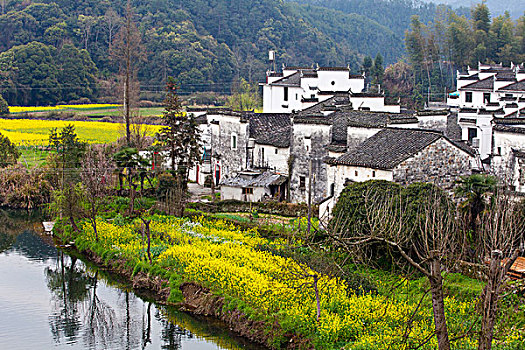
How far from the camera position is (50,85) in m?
71.9

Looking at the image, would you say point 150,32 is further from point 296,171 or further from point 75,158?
point 296,171

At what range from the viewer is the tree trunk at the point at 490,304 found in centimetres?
1159

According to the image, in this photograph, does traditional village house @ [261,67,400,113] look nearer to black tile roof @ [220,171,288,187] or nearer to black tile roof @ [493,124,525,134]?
black tile roof @ [220,171,288,187]

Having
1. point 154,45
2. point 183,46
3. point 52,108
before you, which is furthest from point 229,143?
point 183,46

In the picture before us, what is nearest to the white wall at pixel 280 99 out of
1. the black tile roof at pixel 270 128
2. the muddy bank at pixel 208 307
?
the black tile roof at pixel 270 128

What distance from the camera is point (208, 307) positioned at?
2152 cm

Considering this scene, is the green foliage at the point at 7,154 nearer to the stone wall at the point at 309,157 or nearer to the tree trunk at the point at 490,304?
the stone wall at the point at 309,157

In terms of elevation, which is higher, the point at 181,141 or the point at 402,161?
the point at 181,141

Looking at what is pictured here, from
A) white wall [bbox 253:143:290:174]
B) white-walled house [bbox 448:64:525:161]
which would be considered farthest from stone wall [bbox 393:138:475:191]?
white wall [bbox 253:143:290:174]

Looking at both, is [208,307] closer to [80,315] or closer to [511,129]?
[80,315]

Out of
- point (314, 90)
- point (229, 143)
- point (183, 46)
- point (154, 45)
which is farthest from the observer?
point (183, 46)

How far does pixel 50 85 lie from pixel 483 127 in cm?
4681

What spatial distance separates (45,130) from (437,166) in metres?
38.0

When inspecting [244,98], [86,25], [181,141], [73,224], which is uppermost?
[86,25]
